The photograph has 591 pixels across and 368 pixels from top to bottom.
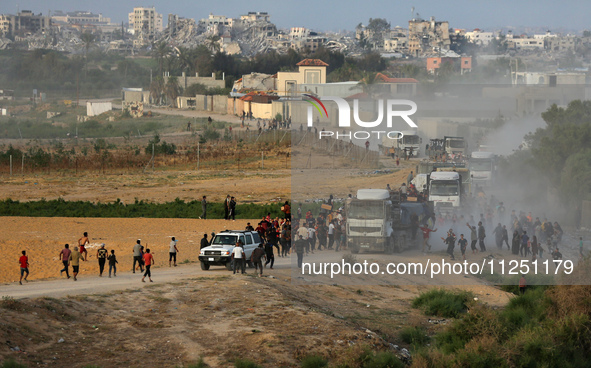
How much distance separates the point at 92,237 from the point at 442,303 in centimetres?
1589

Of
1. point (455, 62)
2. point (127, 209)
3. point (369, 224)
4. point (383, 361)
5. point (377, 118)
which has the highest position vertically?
point (455, 62)

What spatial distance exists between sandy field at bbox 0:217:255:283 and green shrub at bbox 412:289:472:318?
28.4 feet

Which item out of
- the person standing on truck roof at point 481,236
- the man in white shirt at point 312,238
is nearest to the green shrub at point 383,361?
the man in white shirt at point 312,238

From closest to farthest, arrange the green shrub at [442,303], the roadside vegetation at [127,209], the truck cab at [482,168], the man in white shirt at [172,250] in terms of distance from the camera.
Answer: the green shrub at [442,303] → the man in white shirt at [172,250] → the roadside vegetation at [127,209] → the truck cab at [482,168]

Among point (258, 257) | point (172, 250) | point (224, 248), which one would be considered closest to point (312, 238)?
point (224, 248)

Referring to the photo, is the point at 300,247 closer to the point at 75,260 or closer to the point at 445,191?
the point at 75,260

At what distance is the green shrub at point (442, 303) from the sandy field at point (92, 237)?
8.64 meters

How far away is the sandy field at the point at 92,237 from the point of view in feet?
87.2

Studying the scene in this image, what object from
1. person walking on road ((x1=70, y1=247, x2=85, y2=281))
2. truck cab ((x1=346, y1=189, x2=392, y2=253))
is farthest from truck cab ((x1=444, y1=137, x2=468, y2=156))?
person walking on road ((x1=70, y1=247, x2=85, y2=281))

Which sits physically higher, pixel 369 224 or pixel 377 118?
pixel 377 118

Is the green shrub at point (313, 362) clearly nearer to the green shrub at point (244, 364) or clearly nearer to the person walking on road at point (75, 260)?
the green shrub at point (244, 364)

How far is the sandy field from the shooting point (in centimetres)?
2659

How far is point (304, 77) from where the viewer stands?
355 feet

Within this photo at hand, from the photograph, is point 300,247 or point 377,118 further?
point 377,118
